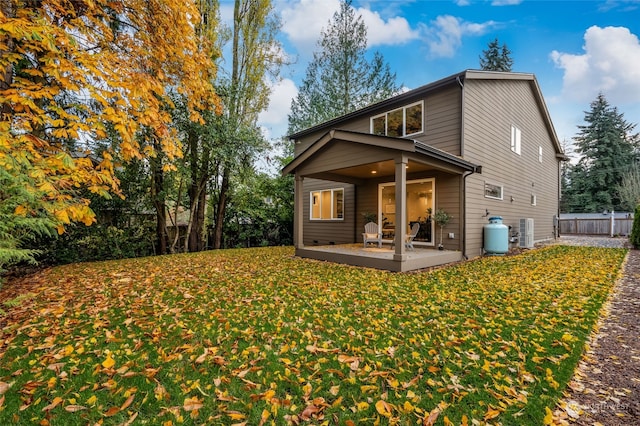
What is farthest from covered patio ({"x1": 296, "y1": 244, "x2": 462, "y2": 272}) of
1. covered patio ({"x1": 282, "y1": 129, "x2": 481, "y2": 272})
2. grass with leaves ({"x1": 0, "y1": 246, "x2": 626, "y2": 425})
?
grass with leaves ({"x1": 0, "y1": 246, "x2": 626, "y2": 425})

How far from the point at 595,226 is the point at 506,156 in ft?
48.8

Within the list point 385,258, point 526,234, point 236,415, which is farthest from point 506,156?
point 236,415

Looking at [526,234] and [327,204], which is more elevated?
[327,204]

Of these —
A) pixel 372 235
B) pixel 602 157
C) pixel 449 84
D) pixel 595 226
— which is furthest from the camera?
pixel 602 157

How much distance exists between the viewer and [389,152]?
6.58m

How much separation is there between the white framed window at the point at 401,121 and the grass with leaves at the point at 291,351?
18.3ft

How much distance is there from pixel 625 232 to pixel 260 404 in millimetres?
24923

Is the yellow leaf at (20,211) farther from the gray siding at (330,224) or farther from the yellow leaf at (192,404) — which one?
the gray siding at (330,224)

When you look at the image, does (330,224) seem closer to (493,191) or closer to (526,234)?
(493,191)

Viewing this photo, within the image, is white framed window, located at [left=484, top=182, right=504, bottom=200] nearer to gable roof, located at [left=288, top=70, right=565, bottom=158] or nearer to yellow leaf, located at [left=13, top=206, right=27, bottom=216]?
gable roof, located at [left=288, top=70, right=565, bottom=158]

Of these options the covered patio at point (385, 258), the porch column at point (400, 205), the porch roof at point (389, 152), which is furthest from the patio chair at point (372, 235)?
the porch column at point (400, 205)

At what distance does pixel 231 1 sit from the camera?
11055mm

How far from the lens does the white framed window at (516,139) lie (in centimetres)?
1101

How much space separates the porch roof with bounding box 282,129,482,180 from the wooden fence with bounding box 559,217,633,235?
54.8ft
